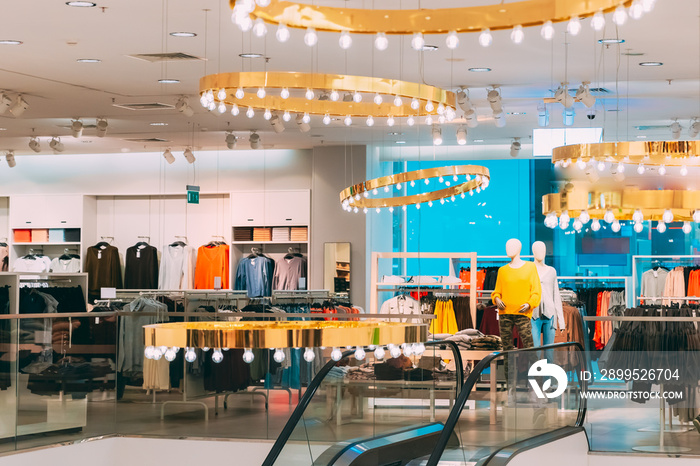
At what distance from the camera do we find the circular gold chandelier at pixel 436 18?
3.97 metres

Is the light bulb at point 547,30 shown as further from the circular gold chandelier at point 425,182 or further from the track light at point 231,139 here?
the track light at point 231,139

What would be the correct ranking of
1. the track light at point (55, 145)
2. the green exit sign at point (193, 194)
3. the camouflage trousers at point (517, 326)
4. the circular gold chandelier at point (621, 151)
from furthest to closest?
the green exit sign at point (193, 194) → the track light at point (55, 145) → the camouflage trousers at point (517, 326) → the circular gold chandelier at point (621, 151)

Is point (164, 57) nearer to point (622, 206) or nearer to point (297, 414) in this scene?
point (297, 414)

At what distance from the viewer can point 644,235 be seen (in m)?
15.6

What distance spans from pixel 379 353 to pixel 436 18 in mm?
3802

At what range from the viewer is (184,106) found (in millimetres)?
Answer: 10312

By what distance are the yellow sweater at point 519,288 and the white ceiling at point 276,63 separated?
6.43 feet

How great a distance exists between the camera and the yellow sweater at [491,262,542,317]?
355 inches

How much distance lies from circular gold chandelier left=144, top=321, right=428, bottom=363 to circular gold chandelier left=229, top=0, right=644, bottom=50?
2.24 metres

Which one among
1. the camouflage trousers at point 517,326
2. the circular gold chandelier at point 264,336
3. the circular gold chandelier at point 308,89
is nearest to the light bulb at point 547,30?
the circular gold chandelier at point 308,89

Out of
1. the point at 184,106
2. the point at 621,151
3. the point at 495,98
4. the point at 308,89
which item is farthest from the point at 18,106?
the point at 621,151

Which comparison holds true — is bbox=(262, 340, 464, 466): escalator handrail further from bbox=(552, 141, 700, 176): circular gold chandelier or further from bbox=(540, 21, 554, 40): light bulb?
bbox=(540, 21, 554, 40): light bulb

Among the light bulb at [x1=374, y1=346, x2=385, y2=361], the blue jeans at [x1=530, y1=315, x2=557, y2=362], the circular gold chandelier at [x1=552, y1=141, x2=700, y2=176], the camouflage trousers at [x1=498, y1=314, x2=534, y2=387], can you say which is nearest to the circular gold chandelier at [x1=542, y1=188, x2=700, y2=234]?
the blue jeans at [x1=530, y1=315, x2=557, y2=362]

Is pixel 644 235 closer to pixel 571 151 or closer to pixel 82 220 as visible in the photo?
pixel 571 151
